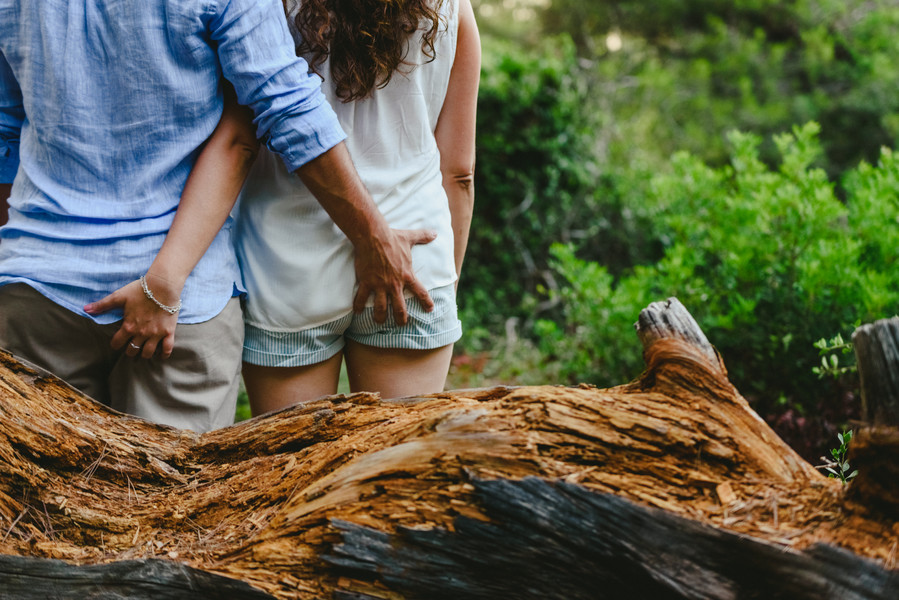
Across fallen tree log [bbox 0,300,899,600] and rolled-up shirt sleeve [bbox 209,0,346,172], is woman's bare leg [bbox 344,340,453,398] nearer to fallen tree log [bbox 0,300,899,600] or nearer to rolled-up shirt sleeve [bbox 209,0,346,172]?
fallen tree log [bbox 0,300,899,600]

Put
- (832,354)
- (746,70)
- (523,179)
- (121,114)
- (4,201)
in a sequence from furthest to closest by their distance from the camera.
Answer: (746,70) < (523,179) < (832,354) < (4,201) < (121,114)

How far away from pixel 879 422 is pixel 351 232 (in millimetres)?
1307

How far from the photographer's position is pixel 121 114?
5.95ft

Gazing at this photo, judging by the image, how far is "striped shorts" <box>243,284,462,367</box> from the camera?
2.12 m

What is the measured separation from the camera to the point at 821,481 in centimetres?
145

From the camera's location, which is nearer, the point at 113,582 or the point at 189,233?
the point at 113,582

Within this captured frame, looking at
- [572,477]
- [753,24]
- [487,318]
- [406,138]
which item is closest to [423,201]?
[406,138]

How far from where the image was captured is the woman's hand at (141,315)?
1.83 m

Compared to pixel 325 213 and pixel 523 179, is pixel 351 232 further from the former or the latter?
pixel 523 179

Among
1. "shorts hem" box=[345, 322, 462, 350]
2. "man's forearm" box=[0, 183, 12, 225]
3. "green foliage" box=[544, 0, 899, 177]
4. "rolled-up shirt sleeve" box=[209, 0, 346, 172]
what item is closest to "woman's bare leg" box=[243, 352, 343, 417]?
"shorts hem" box=[345, 322, 462, 350]

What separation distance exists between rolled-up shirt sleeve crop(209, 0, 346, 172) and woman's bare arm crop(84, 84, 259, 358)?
0.10 metres

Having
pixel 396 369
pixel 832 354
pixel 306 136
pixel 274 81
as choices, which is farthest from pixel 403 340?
pixel 832 354

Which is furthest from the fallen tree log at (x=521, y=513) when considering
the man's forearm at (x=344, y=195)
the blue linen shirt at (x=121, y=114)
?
the man's forearm at (x=344, y=195)

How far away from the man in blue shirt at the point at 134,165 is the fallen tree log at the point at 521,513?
289mm
